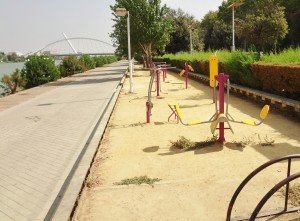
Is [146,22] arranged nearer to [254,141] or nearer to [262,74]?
[262,74]

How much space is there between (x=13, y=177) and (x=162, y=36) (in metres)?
24.4

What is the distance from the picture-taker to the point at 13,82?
23672 mm

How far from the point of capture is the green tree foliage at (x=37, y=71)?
2511cm

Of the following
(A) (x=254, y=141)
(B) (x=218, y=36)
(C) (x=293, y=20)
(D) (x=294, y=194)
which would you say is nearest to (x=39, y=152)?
(A) (x=254, y=141)

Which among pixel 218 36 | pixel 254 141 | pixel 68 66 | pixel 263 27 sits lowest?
pixel 254 141

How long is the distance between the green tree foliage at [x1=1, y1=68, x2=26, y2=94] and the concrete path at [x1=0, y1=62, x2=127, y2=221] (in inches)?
462

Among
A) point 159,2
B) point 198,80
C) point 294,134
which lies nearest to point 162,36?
point 159,2

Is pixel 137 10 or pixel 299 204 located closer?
pixel 299 204

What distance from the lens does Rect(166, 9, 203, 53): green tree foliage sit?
145ft

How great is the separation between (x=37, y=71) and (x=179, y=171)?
22561 millimetres

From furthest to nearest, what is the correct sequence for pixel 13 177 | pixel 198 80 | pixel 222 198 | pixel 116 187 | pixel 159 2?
pixel 159 2 → pixel 198 80 → pixel 13 177 → pixel 116 187 → pixel 222 198

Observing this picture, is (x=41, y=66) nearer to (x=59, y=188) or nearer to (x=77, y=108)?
(x=77, y=108)

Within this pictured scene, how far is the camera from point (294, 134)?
7.08 meters

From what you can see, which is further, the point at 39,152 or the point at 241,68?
the point at 241,68
